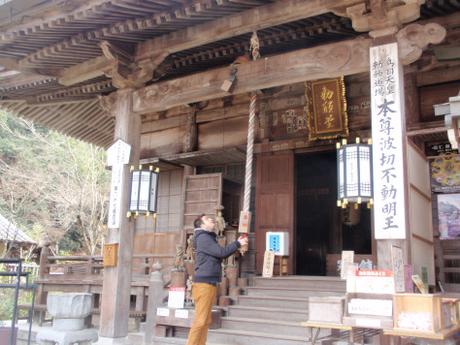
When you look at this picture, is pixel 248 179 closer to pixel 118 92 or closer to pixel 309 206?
pixel 118 92

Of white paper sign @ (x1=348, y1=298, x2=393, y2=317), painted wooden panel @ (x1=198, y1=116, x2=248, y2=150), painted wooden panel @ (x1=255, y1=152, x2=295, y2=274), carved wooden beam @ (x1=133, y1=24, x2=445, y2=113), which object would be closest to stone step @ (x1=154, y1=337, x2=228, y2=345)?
painted wooden panel @ (x1=255, y1=152, x2=295, y2=274)

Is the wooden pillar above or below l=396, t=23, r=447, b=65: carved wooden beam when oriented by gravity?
below

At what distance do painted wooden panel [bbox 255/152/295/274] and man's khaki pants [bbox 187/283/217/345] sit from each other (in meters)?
4.02

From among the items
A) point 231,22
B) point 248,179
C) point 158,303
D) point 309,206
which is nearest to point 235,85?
point 231,22

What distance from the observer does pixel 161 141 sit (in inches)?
450

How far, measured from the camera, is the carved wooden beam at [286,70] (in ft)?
18.1

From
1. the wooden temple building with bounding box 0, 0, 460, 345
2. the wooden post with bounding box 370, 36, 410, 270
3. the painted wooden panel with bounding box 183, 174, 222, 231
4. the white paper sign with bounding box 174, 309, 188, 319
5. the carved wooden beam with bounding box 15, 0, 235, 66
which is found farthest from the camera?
the painted wooden panel with bounding box 183, 174, 222, 231

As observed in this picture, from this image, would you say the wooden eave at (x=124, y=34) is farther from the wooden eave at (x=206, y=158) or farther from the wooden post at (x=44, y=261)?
the wooden post at (x=44, y=261)

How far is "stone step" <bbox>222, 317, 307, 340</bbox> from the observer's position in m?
6.73

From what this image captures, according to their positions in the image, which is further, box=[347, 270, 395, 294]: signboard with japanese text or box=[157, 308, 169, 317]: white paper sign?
box=[157, 308, 169, 317]: white paper sign

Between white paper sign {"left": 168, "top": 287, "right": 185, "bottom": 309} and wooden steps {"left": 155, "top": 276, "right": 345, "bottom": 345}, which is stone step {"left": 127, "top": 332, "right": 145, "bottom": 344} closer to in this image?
wooden steps {"left": 155, "top": 276, "right": 345, "bottom": 345}

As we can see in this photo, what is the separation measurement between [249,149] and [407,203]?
10.3 feet

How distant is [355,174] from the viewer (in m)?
5.43

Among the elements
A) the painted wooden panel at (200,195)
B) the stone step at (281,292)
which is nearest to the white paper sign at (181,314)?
the stone step at (281,292)
